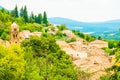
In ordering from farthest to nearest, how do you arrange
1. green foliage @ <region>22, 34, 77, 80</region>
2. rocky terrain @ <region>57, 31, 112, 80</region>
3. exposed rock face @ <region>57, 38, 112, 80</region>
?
exposed rock face @ <region>57, 38, 112, 80</region>
rocky terrain @ <region>57, 31, 112, 80</region>
green foliage @ <region>22, 34, 77, 80</region>

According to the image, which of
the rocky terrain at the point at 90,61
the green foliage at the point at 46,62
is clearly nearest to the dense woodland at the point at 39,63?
the green foliage at the point at 46,62

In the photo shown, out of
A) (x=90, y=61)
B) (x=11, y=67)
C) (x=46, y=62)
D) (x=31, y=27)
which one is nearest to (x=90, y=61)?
(x=90, y=61)

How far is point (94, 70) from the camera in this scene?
67.7 metres

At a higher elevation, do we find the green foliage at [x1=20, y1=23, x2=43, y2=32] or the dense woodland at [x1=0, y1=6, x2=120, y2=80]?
the dense woodland at [x1=0, y1=6, x2=120, y2=80]

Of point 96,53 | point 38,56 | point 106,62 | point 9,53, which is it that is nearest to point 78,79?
point 38,56

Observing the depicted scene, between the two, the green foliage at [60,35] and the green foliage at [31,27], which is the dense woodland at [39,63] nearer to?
the green foliage at [31,27]

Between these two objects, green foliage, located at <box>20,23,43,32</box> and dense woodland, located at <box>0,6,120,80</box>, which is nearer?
dense woodland, located at <box>0,6,120,80</box>

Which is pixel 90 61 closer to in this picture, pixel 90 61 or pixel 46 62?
pixel 90 61

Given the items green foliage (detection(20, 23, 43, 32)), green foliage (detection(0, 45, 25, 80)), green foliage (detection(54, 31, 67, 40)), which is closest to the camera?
green foliage (detection(0, 45, 25, 80))

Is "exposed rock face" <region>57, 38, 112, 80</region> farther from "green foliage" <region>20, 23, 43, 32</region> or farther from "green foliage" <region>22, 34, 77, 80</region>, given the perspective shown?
"green foliage" <region>20, 23, 43, 32</region>

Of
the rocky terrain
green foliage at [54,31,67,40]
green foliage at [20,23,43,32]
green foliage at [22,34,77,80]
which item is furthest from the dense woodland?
green foliage at [54,31,67,40]

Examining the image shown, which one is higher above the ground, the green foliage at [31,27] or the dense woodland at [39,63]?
the dense woodland at [39,63]

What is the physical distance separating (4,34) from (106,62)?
73.3ft

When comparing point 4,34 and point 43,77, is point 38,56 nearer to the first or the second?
point 43,77
